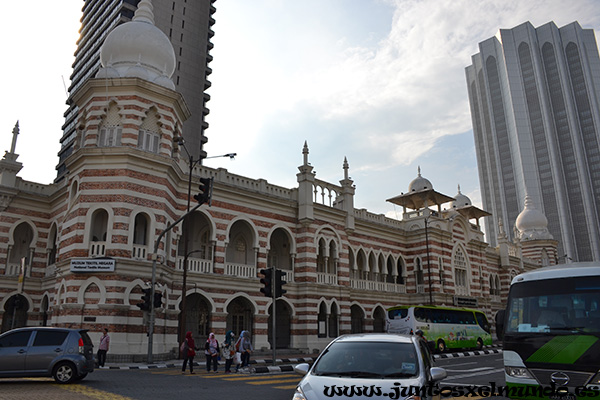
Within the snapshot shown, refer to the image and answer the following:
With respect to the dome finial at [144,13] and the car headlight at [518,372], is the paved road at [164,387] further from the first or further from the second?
the dome finial at [144,13]

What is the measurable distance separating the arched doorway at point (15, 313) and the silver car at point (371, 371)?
24663 millimetres

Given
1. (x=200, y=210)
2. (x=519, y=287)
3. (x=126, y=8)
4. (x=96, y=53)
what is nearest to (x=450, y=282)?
(x=200, y=210)

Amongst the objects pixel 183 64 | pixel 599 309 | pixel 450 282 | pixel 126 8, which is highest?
pixel 126 8

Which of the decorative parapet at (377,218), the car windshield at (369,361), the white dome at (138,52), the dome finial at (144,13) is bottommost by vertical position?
the car windshield at (369,361)

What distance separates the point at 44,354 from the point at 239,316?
15.7 metres

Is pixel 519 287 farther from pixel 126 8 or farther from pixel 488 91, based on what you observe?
pixel 488 91

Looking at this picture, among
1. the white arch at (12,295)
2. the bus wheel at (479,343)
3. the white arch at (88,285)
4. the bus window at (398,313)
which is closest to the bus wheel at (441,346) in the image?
the bus window at (398,313)

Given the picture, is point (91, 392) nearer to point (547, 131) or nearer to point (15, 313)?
point (15, 313)

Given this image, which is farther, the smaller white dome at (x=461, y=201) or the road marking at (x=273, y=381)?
the smaller white dome at (x=461, y=201)

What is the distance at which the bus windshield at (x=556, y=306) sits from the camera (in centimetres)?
769

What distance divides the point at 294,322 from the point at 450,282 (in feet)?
54.2

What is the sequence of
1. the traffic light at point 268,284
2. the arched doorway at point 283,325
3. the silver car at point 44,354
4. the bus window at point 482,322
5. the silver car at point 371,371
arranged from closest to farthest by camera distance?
the silver car at point 371,371 → the silver car at point 44,354 → the traffic light at point 268,284 → the arched doorway at point 283,325 → the bus window at point 482,322

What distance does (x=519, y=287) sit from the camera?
8914mm

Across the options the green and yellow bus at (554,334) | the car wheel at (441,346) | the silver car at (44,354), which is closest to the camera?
the green and yellow bus at (554,334)
